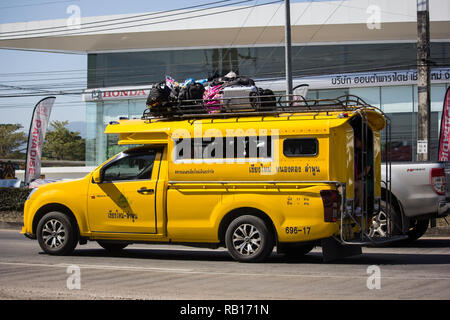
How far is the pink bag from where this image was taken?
11148mm

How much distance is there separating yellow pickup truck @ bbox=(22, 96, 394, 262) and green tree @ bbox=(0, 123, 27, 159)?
74.8 metres

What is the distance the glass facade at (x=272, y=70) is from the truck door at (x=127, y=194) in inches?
967

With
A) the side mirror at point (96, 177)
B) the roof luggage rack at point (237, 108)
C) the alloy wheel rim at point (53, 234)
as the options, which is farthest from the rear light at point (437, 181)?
the alloy wheel rim at point (53, 234)

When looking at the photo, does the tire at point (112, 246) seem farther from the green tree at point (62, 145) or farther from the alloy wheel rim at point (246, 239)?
the green tree at point (62, 145)

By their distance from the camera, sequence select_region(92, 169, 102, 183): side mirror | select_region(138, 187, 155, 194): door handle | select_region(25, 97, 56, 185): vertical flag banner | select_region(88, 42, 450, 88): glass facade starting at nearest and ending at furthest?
1. select_region(138, 187, 155, 194): door handle
2. select_region(92, 169, 102, 183): side mirror
3. select_region(25, 97, 56, 185): vertical flag banner
4. select_region(88, 42, 450, 88): glass facade

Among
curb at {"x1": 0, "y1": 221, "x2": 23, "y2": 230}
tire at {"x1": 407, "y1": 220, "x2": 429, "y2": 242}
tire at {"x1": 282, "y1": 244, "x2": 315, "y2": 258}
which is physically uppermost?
tire at {"x1": 407, "y1": 220, "x2": 429, "y2": 242}

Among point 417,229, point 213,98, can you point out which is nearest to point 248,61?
point 417,229

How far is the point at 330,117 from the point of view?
1034 cm

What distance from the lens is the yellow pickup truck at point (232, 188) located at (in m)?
10.3

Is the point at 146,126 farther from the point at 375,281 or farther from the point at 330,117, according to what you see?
the point at 375,281

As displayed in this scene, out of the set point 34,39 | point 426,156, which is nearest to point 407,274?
point 426,156

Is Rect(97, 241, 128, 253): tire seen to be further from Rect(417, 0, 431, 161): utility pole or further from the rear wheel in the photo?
Rect(417, 0, 431, 161): utility pole

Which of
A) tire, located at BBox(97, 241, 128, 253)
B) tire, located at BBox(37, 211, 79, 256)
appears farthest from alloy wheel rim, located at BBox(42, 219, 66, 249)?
tire, located at BBox(97, 241, 128, 253)
